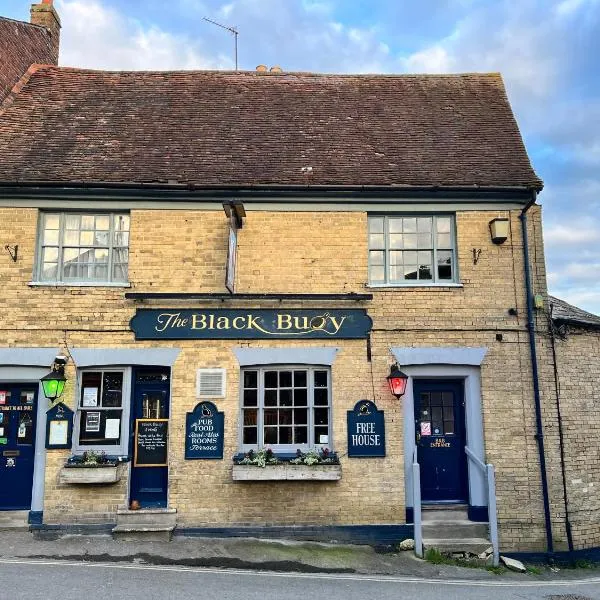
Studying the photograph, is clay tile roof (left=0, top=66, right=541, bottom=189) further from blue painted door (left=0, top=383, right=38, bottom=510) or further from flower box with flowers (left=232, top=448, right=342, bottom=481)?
flower box with flowers (left=232, top=448, right=342, bottom=481)

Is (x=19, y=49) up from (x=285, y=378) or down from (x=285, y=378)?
up

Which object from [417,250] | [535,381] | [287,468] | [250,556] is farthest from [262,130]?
[250,556]

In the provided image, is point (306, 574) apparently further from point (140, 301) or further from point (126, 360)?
point (140, 301)

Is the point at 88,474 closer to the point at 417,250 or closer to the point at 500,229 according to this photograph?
the point at 417,250

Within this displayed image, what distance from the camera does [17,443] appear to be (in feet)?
29.7

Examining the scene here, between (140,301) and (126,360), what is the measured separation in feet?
3.39

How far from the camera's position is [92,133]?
1071 cm

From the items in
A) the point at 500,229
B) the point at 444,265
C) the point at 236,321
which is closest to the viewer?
the point at 236,321

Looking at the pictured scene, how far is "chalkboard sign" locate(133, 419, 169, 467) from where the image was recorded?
29.6 ft

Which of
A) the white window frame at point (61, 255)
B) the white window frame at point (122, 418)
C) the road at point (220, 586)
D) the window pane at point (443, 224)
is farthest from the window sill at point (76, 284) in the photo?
the window pane at point (443, 224)

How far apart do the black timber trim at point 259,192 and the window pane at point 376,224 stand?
0.41 metres

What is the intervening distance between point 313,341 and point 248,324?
1.17 m

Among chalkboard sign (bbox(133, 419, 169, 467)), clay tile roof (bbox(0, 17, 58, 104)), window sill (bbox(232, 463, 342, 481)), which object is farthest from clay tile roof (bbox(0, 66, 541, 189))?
window sill (bbox(232, 463, 342, 481))

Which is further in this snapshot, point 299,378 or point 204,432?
point 299,378
